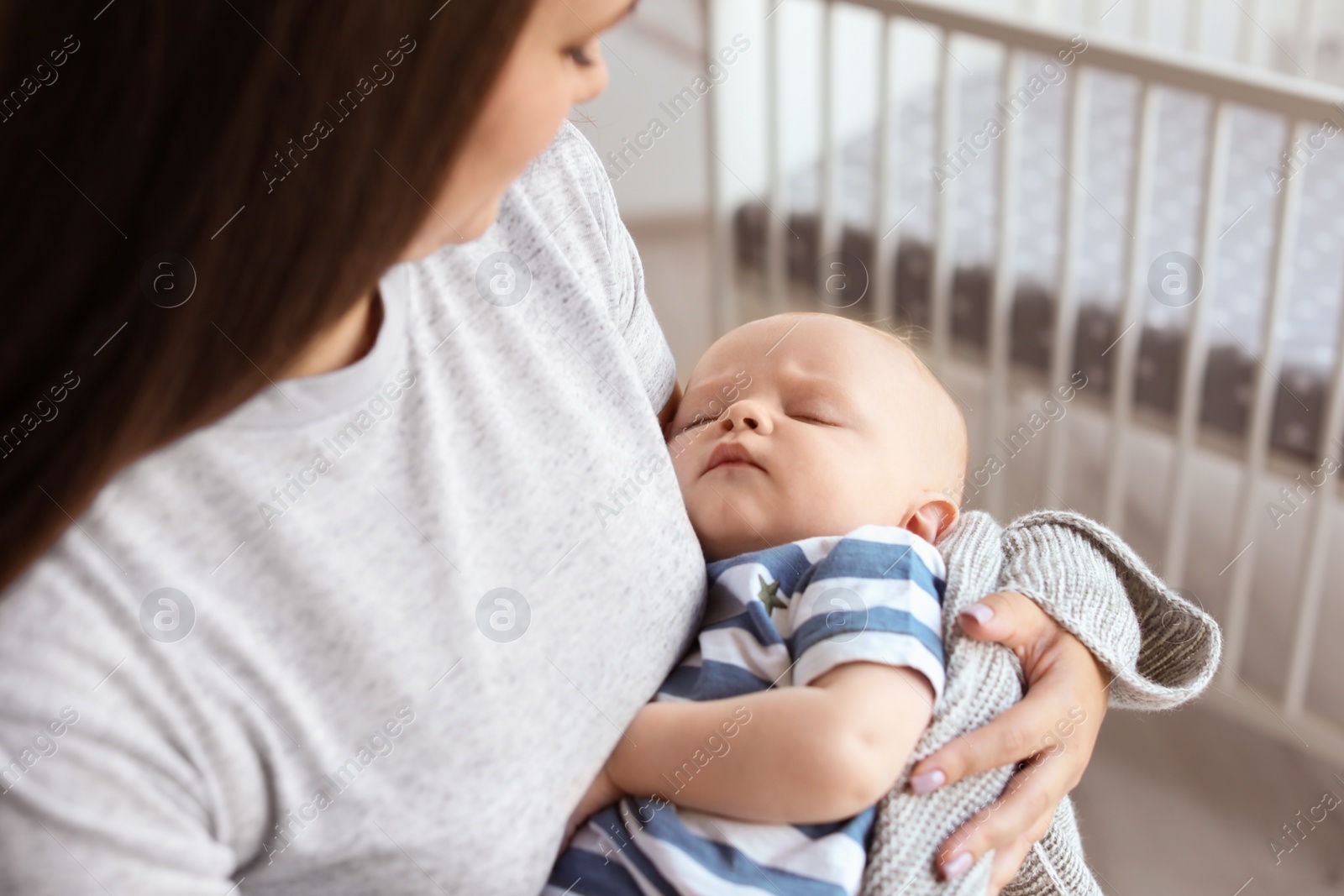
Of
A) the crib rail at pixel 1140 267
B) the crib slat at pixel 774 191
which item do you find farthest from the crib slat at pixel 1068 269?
the crib slat at pixel 774 191

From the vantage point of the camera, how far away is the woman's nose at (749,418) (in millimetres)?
919

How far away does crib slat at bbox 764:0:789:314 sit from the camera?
216cm

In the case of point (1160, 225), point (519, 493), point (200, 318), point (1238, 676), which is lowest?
point (1238, 676)

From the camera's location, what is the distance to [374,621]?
0.62 metres

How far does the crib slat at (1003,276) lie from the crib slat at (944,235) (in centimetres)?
9

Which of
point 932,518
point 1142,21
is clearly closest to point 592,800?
point 932,518

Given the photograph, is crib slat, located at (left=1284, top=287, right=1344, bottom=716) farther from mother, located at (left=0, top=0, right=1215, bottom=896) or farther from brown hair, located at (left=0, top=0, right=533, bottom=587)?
brown hair, located at (left=0, top=0, right=533, bottom=587)

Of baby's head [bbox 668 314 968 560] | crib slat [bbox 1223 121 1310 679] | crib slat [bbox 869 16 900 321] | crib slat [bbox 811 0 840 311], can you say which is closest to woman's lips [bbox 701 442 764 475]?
baby's head [bbox 668 314 968 560]

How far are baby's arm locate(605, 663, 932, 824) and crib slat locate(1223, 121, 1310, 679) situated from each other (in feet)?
3.88

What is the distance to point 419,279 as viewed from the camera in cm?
71

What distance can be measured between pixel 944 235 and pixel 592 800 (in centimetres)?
150

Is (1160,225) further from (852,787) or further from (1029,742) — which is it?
(852,787)

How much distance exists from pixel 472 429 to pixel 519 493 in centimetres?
5

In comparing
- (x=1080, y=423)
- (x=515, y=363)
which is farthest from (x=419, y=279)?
(x=1080, y=423)
